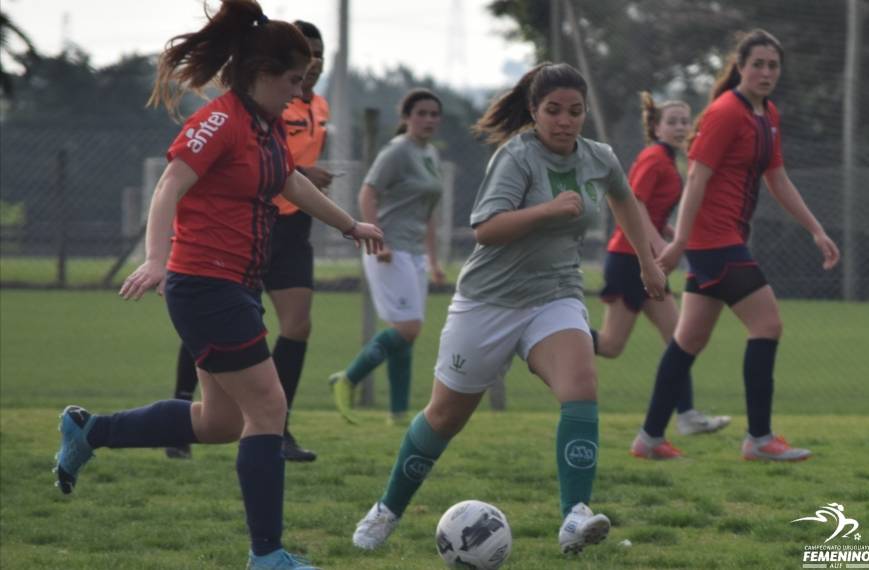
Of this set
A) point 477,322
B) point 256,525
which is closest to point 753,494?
point 477,322

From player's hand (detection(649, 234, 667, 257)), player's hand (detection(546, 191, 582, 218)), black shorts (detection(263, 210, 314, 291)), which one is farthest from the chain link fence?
player's hand (detection(546, 191, 582, 218))

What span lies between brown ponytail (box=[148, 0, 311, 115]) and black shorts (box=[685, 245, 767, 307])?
313 centimetres

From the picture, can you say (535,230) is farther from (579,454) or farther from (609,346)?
(609,346)

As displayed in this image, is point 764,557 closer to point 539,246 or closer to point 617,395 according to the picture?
point 539,246

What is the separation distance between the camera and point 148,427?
559cm

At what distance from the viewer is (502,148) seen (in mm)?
5570

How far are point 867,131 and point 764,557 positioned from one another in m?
20.4

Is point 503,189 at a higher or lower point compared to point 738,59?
lower

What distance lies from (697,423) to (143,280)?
521cm

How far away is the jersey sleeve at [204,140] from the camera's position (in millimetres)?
4926

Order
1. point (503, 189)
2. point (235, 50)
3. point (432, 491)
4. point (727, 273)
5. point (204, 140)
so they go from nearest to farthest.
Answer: point (204, 140)
point (235, 50)
point (503, 189)
point (432, 491)
point (727, 273)

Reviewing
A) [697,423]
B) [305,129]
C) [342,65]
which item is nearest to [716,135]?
[305,129]

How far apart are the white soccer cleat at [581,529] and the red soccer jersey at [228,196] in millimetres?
1351
